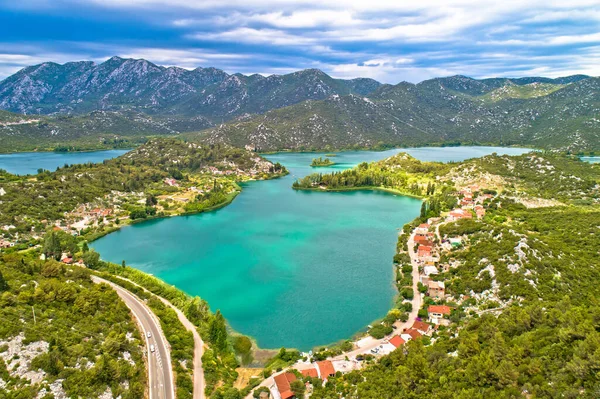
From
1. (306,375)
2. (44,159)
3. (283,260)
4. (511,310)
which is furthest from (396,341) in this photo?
(44,159)

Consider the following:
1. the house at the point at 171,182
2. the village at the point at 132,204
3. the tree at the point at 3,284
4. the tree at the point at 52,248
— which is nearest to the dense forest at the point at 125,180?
the village at the point at 132,204

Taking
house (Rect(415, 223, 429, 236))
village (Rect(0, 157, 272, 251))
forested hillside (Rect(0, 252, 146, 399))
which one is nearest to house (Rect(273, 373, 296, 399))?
forested hillside (Rect(0, 252, 146, 399))

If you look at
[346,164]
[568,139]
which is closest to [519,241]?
[346,164]

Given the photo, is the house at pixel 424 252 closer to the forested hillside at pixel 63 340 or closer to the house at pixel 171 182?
the forested hillside at pixel 63 340

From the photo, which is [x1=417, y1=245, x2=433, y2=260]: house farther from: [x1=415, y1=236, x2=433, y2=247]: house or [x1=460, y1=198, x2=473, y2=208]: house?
[x1=460, y1=198, x2=473, y2=208]: house

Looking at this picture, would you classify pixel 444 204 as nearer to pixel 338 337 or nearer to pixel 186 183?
pixel 338 337

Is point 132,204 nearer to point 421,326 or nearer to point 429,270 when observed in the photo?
point 429,270
